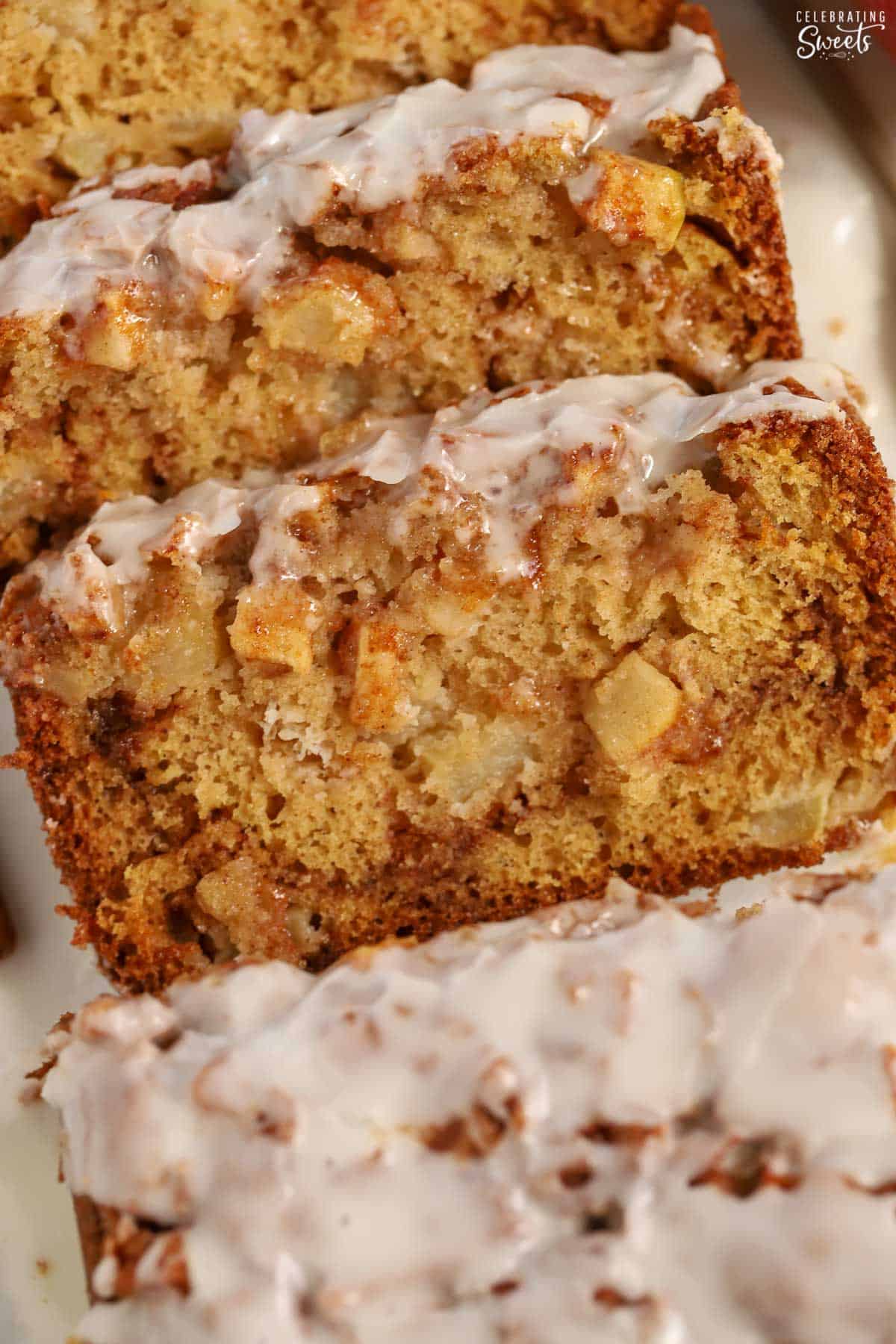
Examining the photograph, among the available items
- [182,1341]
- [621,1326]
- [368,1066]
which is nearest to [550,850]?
[368,1066]

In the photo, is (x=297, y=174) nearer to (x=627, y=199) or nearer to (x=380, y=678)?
(x=627, y=199)

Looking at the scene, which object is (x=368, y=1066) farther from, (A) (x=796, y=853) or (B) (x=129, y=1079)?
(A) (x=796, y=853)

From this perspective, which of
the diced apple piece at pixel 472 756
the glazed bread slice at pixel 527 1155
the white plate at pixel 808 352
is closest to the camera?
the glazed bread slice at pixel 527 1155

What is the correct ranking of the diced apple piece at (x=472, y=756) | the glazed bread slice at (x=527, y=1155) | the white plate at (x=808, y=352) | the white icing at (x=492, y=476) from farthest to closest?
the white plate at (x=808, y=352) → the diced apple piece at (x=472, y=756) → the white icing at (x=492, y=476) → the glazed bread slice at (x=527, y=1155)

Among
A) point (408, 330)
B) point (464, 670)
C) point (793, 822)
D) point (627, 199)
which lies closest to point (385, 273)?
point (408, 330)

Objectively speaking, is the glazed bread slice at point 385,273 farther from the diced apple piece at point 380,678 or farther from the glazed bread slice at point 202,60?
the diced apple piece at point 380,678

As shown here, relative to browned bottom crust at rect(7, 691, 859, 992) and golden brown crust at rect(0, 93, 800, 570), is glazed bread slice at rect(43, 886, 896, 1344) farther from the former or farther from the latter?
golden brown crust at rect(0, 93, 800, 570)

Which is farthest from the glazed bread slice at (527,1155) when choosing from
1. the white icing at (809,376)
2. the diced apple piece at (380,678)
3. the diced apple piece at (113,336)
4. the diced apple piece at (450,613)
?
the diced apple piece at (113,336)
